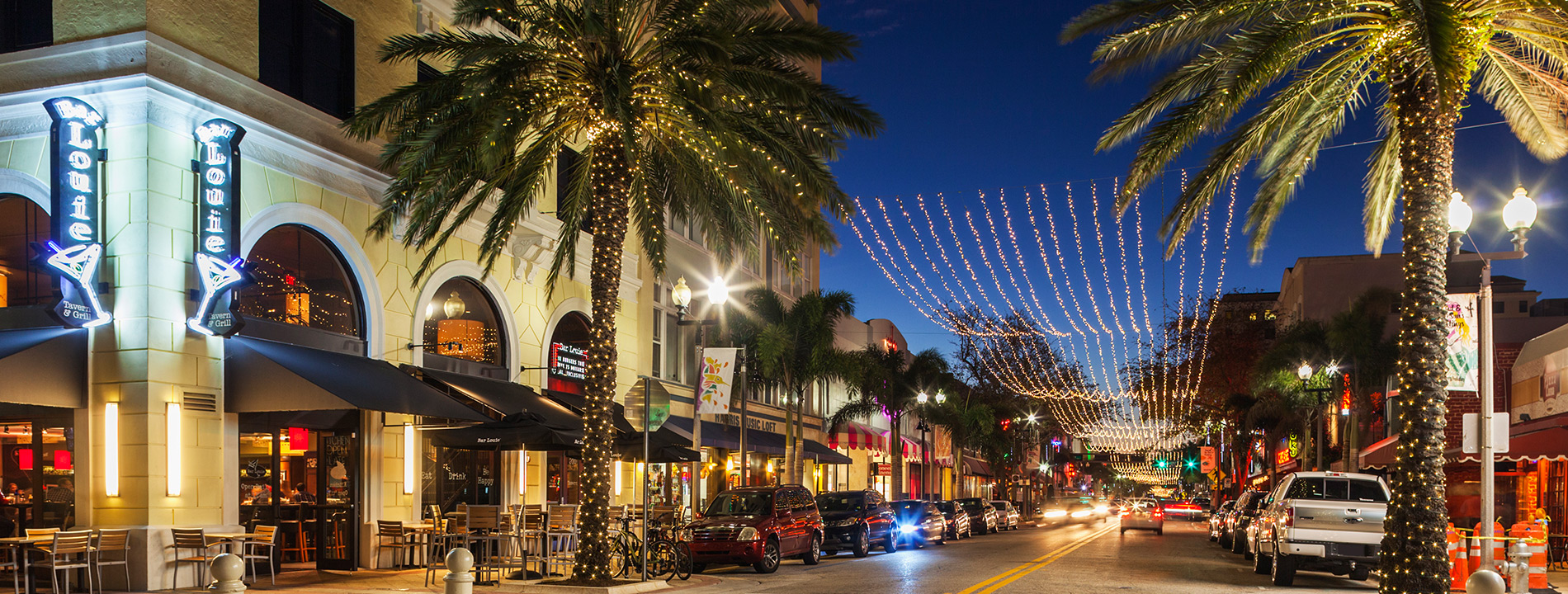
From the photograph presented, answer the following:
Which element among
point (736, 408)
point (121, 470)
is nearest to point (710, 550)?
point (121, 470)

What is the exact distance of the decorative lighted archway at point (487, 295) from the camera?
22.2 m

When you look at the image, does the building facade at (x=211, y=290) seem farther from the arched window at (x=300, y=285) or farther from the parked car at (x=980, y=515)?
the parked car at (x=980, y=515)

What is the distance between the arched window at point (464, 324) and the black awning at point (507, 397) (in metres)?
0.57

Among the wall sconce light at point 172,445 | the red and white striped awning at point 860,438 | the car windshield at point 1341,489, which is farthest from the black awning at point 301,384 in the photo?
the red and white striped awning at point 860,438

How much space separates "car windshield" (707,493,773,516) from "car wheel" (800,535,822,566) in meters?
1.91

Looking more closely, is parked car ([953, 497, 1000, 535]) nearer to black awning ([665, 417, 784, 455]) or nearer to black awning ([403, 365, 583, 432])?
black awning ([665, 417, 784, 455])

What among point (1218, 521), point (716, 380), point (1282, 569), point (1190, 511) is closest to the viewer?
point (1282, 569)

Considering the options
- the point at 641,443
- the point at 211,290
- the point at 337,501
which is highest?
the point at 211,290

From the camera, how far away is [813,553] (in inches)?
977

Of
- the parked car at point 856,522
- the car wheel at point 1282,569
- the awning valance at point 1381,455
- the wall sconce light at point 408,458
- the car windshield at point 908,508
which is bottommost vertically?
the car windshield at point 908,508

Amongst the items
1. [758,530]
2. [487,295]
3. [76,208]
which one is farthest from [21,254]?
[758,530]

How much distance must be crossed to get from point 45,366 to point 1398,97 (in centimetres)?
1669

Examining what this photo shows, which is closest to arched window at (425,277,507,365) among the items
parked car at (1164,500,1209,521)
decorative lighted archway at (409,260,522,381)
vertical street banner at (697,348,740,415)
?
decorative lighted archway at (409,260,522,381)

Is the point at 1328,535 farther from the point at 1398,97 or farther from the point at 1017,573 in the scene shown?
the point at 1398,97
